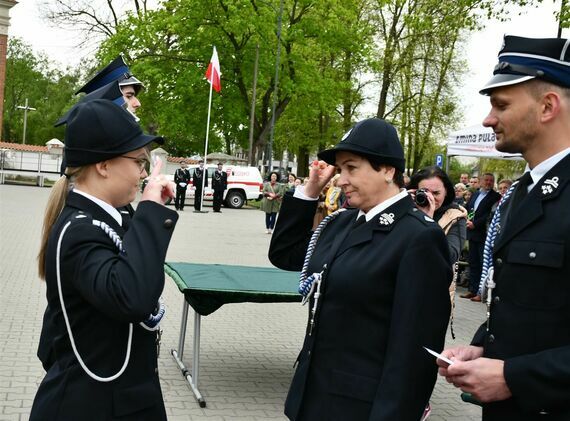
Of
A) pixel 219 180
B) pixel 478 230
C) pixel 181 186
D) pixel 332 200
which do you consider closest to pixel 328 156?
pixel 332 200

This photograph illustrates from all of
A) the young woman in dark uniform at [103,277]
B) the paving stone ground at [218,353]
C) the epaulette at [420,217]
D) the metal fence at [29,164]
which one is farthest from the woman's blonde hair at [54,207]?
the metal fence at [29,164]

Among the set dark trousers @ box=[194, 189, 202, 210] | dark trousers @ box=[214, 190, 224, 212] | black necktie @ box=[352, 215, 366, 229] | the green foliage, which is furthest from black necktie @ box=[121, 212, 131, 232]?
the green foliage

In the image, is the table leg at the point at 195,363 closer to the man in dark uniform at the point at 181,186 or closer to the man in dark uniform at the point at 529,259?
the man in dark uniform at the point at 529,259

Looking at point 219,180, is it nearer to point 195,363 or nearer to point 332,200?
point 332,200

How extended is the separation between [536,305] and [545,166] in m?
0.46

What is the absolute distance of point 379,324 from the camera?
2480 mm

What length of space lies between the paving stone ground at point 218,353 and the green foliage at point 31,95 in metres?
62.3

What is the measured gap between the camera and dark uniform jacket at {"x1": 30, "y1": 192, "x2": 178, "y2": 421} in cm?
208

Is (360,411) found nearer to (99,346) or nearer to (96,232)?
(99,346)

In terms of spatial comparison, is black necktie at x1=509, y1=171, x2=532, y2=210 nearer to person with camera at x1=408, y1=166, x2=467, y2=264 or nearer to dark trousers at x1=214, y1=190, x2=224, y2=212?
person with camera at x1=408, y1=166, x2=467, y2=264

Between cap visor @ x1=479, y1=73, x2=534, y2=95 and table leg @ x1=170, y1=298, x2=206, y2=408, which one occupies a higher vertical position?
cap visor @ x1=479, y1=73, x2=534, y2=95

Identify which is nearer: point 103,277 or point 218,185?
point 103,277

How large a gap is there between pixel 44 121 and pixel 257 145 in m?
43.2

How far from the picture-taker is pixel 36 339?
6871 millimetres
